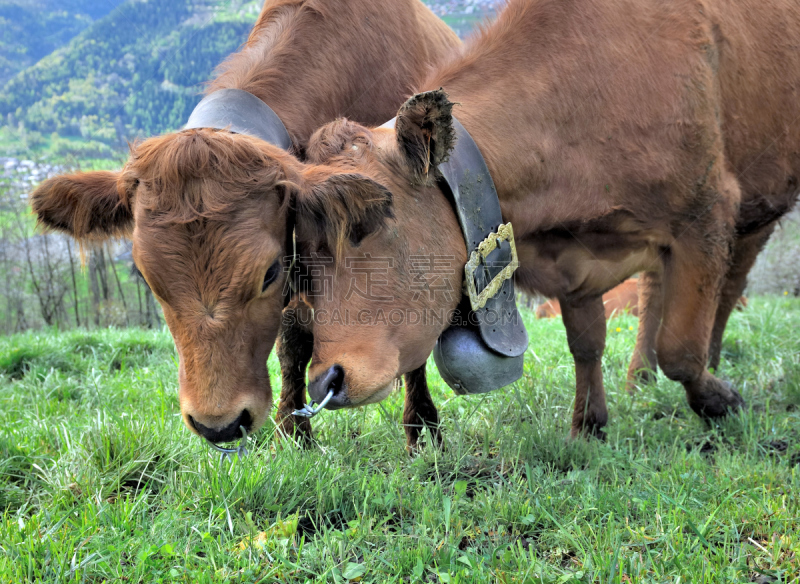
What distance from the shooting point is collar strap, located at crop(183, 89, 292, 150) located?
257 centimetres

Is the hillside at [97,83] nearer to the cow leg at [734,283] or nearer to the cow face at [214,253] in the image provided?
the cow face at [214,253]

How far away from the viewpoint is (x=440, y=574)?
1.87m

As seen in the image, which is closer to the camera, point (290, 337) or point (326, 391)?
point (326, 391)

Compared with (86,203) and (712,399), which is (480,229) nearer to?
(86,203)

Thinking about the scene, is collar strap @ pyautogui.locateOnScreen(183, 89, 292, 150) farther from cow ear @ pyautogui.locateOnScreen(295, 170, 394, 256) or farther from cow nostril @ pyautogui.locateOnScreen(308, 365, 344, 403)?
cow nostril @ pyautogui.locateOnScreen(308, 365, 344, 403)

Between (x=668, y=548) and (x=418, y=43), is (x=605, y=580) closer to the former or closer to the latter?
(x=668, y=548)

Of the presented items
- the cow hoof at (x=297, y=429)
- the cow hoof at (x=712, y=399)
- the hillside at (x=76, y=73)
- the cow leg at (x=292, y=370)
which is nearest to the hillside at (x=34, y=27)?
the hillside at (x=76, y=73)

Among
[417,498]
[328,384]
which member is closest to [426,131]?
[328,384]

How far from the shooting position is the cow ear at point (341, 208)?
2111 millimetres

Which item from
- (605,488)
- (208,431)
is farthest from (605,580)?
(208,431)

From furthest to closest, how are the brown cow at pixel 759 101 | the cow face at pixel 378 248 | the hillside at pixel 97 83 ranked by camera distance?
the hillside at pixel 97 83, the brown cow at pixel 759 101, the cow face at pixel 378 248

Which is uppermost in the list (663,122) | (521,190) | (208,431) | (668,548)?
(663,122)

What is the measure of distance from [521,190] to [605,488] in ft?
4.35

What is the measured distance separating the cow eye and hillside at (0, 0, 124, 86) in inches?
612
